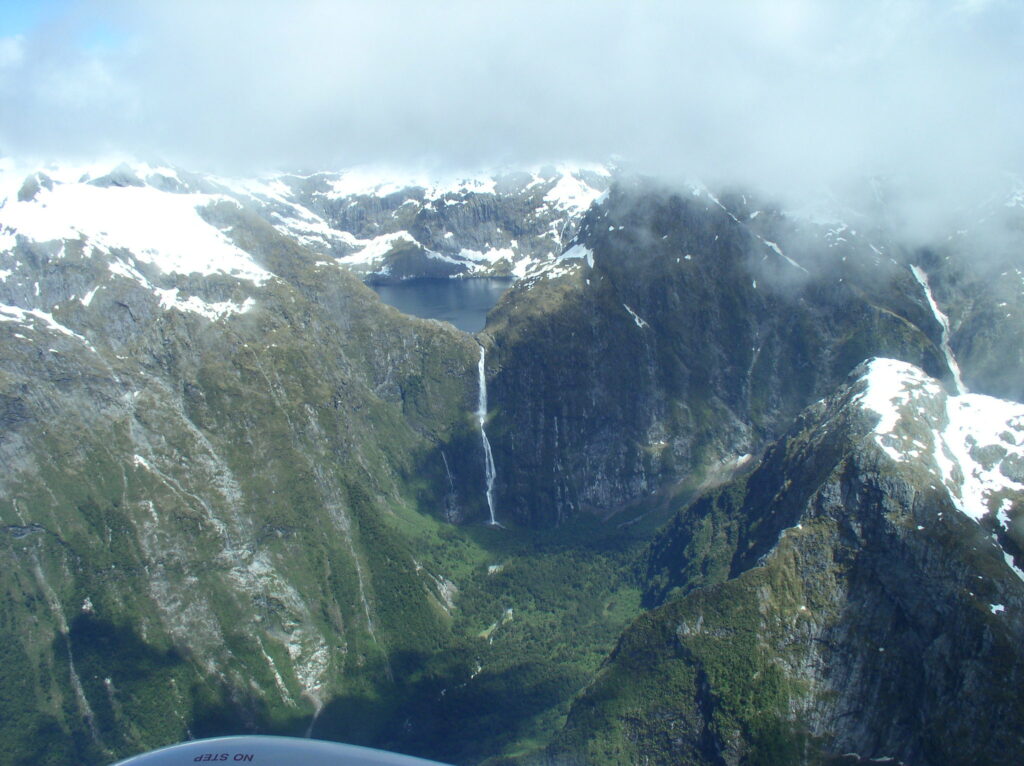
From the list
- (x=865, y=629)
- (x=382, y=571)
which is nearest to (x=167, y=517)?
(x=382, y=571)

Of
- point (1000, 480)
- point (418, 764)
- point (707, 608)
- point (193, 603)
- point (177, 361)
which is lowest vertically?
point (418, 764)

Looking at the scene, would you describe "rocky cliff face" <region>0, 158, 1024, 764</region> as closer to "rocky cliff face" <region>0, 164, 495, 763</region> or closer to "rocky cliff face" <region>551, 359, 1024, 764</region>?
"rocky cliff face" <region>551, 359, 1024, 764</region>

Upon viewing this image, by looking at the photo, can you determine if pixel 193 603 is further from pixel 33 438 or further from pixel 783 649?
pixel 783 649

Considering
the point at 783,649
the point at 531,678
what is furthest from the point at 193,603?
the point at 783,649

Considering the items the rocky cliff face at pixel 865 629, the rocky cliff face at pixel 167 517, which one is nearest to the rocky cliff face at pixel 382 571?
the rocky cliff face at pixel 865 629

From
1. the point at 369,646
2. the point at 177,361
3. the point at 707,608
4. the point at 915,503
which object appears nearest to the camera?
the point at 915,503

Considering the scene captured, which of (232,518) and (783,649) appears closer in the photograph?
(783,649)

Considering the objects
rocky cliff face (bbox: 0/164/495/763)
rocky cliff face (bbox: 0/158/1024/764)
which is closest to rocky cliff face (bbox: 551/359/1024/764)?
rocky cliff face (bbox: 0/158/1024/764)

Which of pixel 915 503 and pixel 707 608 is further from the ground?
pixel 915 503
